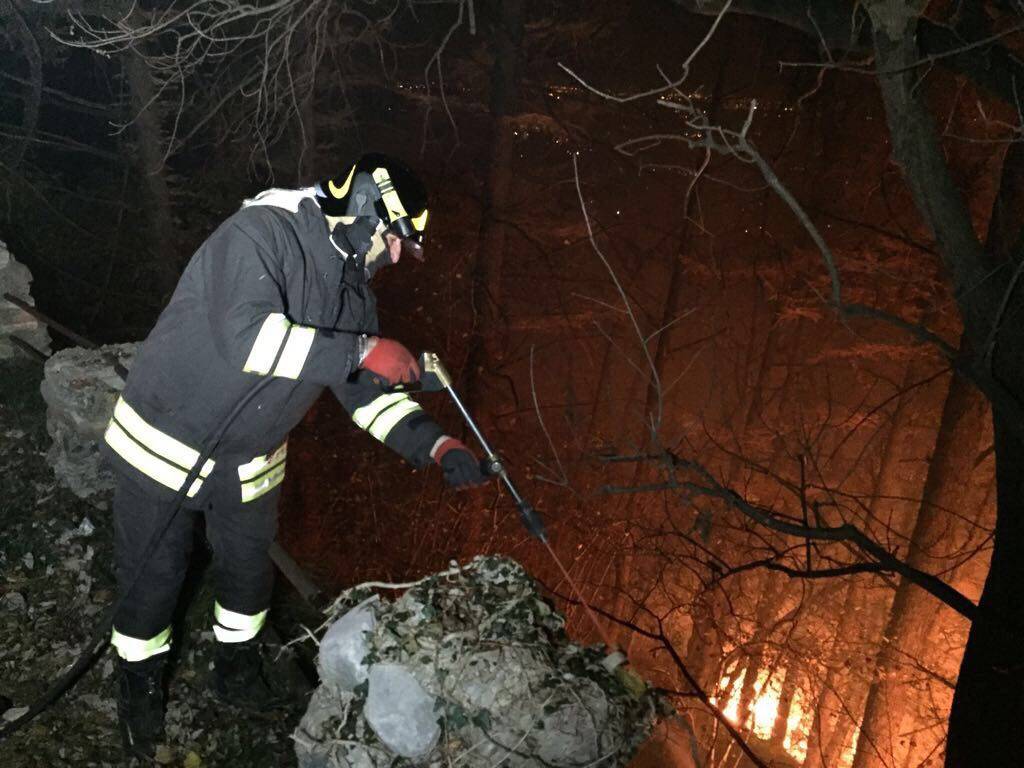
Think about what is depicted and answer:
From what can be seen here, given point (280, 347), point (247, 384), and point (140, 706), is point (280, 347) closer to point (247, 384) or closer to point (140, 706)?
point (247, 384)

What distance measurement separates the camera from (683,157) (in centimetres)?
1455

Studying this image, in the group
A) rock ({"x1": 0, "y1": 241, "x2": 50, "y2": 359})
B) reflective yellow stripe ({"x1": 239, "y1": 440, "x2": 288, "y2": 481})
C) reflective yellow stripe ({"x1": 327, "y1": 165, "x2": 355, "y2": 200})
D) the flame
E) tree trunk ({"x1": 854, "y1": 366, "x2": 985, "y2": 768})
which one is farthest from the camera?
the flame

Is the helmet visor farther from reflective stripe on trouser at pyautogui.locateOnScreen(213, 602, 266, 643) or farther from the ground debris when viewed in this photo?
the ground debris

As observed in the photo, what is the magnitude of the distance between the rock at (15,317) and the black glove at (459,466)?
19.3 feet

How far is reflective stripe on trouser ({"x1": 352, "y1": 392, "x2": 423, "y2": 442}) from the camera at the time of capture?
3.26 m

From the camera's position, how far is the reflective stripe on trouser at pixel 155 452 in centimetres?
287

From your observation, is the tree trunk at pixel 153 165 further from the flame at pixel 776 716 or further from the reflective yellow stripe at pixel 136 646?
the flame at pixel 776 716

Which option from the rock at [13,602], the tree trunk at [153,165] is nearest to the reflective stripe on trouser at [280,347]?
the rock at [13,602]

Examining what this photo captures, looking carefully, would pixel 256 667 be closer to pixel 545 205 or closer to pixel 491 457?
pixel 491 457

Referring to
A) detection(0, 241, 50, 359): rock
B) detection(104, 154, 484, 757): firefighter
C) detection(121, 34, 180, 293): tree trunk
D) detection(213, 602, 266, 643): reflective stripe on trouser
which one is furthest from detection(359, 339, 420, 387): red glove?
detection(121, 34, 180, 293): tree trunk

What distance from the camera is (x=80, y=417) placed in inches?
199

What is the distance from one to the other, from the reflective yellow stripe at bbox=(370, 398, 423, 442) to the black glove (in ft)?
0.83

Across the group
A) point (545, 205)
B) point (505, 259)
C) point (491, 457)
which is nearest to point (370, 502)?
point (505, 259)

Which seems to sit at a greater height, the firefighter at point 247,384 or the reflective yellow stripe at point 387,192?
the reflective yellow stripe at point 387,192
